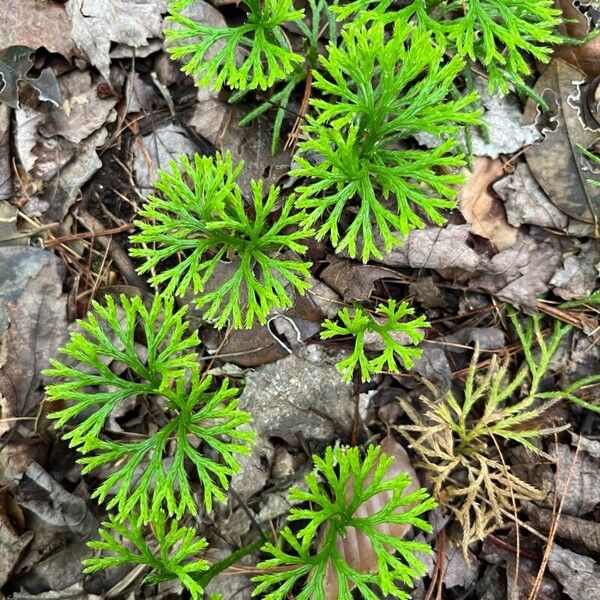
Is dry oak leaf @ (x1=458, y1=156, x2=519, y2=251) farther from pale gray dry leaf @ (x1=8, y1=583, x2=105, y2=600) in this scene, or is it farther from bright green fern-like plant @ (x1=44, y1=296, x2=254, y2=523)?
pale gray dry leaf @ (x1=8, y1=583, x2=105, y2=600)

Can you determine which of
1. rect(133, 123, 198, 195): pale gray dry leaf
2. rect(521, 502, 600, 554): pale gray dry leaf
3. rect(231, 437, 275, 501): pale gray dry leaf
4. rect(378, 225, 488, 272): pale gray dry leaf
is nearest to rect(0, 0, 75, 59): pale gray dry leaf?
rect(133, 123, 198, 195): pale gray dry leaf

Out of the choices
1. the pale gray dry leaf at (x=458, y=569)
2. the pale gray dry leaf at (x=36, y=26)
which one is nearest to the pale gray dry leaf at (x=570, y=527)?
the pale gray dry leaf at (x=458, y=569)

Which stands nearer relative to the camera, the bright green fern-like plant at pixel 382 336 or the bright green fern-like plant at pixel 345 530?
the bright green fern-like plant at pixel 345 530

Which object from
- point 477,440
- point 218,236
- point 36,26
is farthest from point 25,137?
point 477,440

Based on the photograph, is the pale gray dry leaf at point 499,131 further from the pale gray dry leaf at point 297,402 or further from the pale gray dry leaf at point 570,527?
the pale gray dry leaf at point 570,527

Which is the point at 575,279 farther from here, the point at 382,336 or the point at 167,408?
the point at 167,408

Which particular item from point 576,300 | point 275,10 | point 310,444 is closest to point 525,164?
point 576,300
